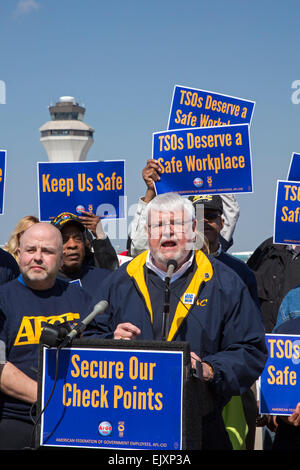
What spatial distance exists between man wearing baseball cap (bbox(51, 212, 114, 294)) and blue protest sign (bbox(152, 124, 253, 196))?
86 cm

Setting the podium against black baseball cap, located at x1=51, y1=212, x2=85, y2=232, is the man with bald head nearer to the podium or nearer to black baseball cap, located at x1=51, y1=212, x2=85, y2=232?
the podium

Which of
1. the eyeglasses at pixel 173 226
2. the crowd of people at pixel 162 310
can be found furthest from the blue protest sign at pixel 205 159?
the eyeglasses at pixel 173 226

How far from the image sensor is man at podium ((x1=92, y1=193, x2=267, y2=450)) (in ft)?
13.6

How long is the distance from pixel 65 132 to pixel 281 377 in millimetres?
144032

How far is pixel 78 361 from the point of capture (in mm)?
3717

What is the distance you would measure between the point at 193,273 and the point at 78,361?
0.90 meters

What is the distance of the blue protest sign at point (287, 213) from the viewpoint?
7188 mm

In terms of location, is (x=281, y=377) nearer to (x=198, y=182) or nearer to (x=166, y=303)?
(x=166, y=303)

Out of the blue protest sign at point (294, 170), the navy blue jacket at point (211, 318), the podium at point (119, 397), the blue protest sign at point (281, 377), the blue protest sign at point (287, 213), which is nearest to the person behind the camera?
Result: the podium at point (119, 397)

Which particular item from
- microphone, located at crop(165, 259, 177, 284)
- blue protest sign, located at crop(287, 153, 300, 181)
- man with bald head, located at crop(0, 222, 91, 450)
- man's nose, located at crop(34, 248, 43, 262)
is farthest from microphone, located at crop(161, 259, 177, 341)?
blue protest sign, located at crop(287, 153, 300, 181)

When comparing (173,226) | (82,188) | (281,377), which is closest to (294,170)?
(82,188)

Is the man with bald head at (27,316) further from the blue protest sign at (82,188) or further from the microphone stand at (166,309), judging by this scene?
the blue protest sign at (82,188)

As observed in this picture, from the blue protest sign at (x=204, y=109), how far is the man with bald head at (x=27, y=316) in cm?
330
